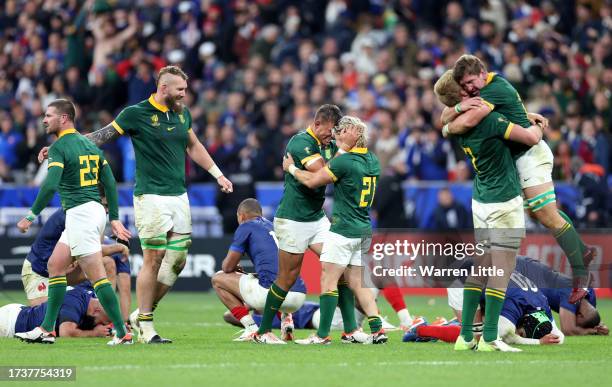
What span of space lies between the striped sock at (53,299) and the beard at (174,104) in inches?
76.9

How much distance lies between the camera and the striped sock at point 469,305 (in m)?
10.5

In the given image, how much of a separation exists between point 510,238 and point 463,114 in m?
1.13

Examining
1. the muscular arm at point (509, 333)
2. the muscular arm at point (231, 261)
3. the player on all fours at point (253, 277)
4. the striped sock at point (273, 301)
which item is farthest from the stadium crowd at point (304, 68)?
the striped sock at point (273, 301)

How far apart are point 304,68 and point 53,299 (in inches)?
550

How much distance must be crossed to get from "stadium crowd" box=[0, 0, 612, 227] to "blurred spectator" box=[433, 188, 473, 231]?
0.31 ft

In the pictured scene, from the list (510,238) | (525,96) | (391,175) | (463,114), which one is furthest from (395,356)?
(525,96)

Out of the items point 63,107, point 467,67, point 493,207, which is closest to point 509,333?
point 493,207

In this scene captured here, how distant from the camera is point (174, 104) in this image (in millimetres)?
12047

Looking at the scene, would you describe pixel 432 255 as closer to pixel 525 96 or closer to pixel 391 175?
pixel 391 175

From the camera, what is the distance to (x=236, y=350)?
36.1ft

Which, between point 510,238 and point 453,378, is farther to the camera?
point 510,238

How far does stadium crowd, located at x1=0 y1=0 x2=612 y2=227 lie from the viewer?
847 inches

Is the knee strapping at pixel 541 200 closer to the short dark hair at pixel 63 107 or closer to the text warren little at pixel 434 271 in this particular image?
the text warren little at pixel 434 271

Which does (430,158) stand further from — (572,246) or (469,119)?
(469,119)
